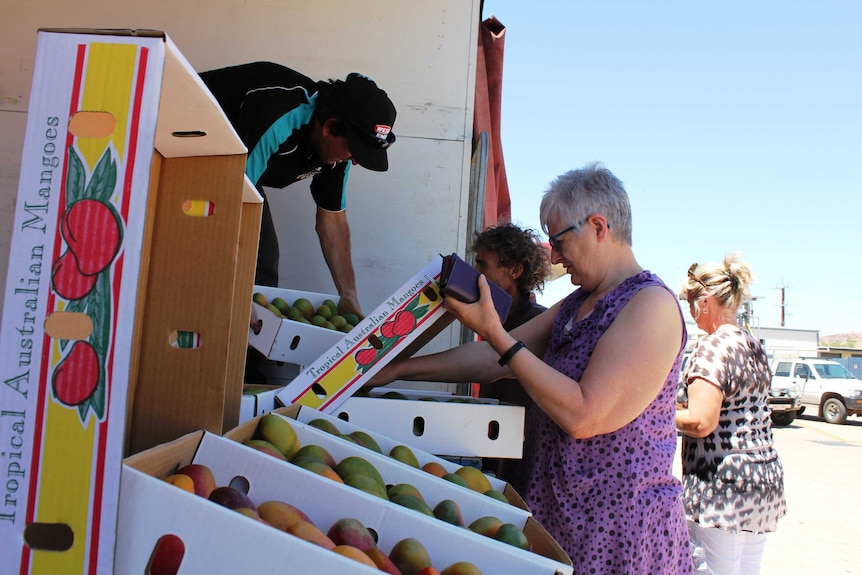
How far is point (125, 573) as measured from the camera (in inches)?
34.5

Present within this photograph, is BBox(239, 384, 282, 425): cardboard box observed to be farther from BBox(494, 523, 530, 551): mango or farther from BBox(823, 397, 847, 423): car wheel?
BBox(823, 397, 847, 423): car wheel

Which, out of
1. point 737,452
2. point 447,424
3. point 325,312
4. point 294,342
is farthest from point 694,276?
point 294,342

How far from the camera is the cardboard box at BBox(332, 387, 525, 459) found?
1.95 m

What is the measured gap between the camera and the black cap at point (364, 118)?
272cm

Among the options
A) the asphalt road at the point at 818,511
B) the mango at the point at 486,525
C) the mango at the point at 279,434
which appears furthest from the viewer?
the asphalt road at the point at 818,511

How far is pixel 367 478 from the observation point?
129 centimetres

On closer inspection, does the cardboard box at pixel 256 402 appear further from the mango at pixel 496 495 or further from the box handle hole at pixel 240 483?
the mango at pixel 496 495

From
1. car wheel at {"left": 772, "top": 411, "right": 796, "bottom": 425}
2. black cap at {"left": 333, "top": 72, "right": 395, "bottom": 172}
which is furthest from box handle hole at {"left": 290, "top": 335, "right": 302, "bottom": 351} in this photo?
car wheel at {"left": 772, "top": 411, "right": 796, "bottom": 425}

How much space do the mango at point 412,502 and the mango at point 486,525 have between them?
0.08 m

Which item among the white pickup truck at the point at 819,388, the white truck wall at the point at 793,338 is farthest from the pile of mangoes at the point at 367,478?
the white truck wall at the point at 793,338

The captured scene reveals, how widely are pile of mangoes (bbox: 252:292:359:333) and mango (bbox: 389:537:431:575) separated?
131 centimetres

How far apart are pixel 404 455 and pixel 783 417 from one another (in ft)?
58.5

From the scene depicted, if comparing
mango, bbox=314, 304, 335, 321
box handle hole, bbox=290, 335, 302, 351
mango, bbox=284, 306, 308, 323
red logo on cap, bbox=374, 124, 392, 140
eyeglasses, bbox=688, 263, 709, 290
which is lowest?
box handle hole, bbox=290, 335, 302, 351

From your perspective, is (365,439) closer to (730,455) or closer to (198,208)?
(198,208)
